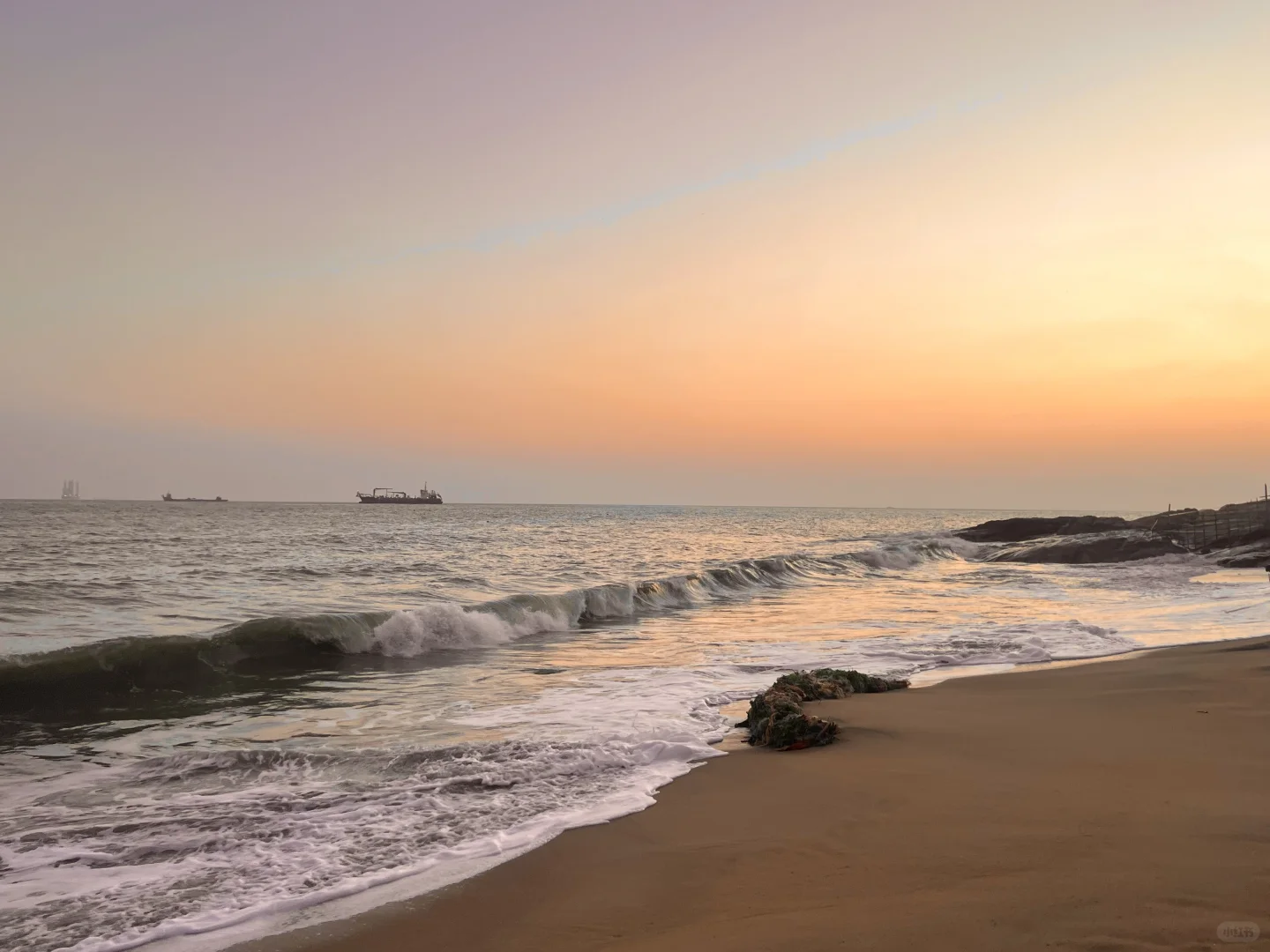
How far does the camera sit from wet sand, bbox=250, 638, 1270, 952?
3.32 meters

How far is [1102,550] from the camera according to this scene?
121ft

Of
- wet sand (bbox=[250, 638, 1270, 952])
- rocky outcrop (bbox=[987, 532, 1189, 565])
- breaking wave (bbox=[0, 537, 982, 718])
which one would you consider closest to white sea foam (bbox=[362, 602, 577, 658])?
breaking wave (bbox=[0, 537, 982, 718])

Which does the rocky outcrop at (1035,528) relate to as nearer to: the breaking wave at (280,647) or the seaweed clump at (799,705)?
the breaking wave at (280,647)

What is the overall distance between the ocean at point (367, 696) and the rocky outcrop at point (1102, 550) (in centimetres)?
1023

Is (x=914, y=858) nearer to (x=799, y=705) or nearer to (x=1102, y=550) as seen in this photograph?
(x=799, y=705)

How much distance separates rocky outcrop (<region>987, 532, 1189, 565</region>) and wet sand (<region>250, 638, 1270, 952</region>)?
3326cm

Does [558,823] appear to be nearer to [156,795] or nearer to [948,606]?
[156,795]

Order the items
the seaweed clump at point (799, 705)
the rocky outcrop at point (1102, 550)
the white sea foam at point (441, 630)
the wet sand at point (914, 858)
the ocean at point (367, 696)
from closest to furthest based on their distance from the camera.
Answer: the wet sand at point (914, 858) < the ocean at point (367, 696) < the seaweed clump at point (799, 705) < the white sea foam at point (441, 630) < the rocky outcrop at point (1102, 550)

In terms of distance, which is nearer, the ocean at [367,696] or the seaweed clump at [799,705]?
the ocean at [367,696]

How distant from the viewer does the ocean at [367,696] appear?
14.7 ft

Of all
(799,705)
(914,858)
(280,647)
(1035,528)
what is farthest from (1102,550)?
(914,858)

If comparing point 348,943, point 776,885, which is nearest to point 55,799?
point 348,943

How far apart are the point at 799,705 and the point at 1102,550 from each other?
116 ft

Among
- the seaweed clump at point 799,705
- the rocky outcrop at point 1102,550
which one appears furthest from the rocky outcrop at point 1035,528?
the seaweed clump at point 799,705
